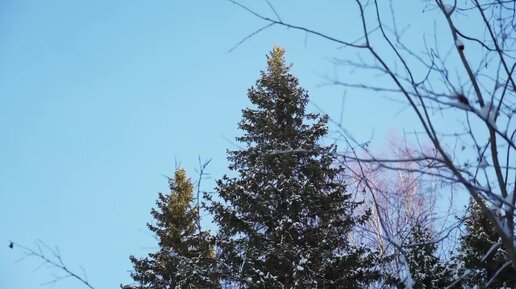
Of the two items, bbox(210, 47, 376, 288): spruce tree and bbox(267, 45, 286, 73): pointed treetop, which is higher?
bbox(267, 45, 286, 73): pointed treetop

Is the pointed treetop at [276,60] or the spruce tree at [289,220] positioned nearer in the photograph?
the spruce tree at [289,220]

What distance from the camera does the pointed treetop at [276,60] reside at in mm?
12508

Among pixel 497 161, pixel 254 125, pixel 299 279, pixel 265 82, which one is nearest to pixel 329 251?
pixel 299 279

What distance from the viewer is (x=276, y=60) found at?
12867 mm

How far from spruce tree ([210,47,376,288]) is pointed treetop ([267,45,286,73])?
7.23ft

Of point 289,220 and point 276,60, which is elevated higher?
point 276,60

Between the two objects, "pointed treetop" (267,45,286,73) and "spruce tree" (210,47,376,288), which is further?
"pointed treetop" (267,45,286,73)

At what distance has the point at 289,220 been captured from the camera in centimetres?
877

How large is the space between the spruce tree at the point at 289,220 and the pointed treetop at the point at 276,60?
2202mm

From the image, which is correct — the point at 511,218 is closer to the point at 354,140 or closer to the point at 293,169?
the point at 354,140

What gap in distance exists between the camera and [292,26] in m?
2.04

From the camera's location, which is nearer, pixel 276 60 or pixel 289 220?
pixel 289 220

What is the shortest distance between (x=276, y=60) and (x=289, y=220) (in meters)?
5.77

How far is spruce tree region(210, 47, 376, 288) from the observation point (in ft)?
27.5
